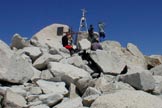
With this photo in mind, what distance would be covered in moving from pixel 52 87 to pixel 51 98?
5.52ft

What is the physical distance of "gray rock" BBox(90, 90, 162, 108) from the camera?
1266cm

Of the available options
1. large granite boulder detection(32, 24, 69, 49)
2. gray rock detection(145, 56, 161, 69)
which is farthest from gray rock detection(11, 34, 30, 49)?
gray rock detection(145, 56, 161, 69)

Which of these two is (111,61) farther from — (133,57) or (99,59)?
(133,57)

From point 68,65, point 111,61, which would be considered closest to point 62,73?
point 68,65

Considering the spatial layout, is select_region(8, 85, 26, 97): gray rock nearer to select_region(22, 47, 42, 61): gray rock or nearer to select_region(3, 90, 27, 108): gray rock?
select_region(3, 90, 27, 108): gray rock

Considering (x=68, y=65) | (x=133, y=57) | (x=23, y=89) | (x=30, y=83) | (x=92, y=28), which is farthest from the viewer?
(x=92, y=28)

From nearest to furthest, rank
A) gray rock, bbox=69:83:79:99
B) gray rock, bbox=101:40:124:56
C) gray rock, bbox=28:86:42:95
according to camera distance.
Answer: gray rock, bbox=28:86:42:95, gray rock, bbox=69:83:79:99, gray rock, bbox=101:40:124:56

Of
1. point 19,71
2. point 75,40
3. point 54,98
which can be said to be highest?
point 75,40

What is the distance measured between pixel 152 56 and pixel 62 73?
12436 millimetres

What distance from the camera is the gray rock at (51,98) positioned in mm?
14984

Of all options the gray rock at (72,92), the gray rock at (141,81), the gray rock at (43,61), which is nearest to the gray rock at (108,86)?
the gray rock at (141,81)

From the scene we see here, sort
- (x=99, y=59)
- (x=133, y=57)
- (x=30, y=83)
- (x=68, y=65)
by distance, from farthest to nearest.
Answer: (x=133, y=57)
(x=99, y=59)
(x=68, y=65)
(x=30, y=83)

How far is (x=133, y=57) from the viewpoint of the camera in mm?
27484

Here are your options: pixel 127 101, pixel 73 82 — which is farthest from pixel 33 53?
pixel 127 101
